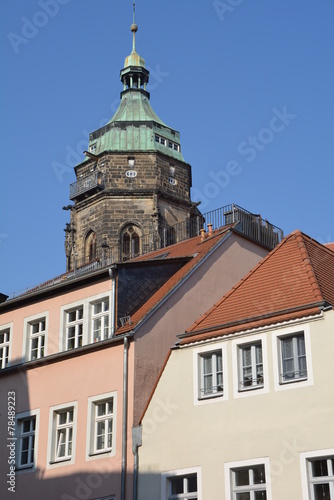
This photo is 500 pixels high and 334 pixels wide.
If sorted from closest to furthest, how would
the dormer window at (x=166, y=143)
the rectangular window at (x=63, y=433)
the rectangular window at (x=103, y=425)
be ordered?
1. the rectangular window at (x=103, y=425)
2. the rectangular window at (x=63, y=433)
3. the dormer window at (x=166, y=143)

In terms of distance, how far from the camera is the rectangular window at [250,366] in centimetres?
1989

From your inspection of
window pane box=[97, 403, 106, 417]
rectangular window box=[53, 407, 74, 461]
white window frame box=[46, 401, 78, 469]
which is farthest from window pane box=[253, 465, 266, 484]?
rectangular window box=[53, 407, 74, 461]

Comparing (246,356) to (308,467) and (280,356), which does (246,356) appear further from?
(308,467)

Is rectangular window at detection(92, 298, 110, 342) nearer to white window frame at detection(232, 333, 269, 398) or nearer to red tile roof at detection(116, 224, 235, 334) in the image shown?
red tile roof at detection(116, 224, 235, 334)

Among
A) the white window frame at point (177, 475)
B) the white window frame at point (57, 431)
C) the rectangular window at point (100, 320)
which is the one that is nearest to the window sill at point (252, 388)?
the white window frame at point (177, 475)

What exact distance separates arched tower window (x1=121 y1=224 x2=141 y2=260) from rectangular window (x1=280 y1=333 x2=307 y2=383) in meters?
45.7

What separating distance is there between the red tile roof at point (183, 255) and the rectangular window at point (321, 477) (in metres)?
5.96

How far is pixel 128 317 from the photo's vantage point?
23172 millimetres

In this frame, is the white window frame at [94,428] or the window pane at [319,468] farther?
the white window frame at [94,428]

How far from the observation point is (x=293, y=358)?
19453 millimetres

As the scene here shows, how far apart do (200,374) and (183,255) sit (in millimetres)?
6488

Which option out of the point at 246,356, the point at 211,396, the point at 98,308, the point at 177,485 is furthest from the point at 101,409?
the point at 246,356

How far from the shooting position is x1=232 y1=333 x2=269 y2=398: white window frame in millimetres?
19625

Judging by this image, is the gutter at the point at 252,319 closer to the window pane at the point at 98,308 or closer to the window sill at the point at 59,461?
the window pane at the point at 98,308
